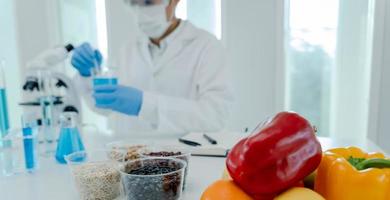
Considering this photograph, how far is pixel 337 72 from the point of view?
6.16 ft

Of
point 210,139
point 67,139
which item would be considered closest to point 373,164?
point 210,139

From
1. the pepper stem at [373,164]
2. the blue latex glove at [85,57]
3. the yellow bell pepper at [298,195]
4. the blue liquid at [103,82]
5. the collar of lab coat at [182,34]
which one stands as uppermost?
the collar of lab coat at [182,34]

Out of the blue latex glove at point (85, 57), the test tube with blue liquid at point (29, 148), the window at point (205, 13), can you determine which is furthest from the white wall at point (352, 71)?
the test tube with blue liquid at point (29, 148)

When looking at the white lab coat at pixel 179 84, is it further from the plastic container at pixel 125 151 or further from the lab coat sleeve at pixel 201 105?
the plastic container at pixel 125 151

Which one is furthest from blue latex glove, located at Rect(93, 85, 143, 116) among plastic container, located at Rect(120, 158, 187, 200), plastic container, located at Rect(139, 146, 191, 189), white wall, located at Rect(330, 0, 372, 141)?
white wall, located at Rect(330, 0, 372, 141)

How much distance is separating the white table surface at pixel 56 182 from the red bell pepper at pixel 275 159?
7.9 inches

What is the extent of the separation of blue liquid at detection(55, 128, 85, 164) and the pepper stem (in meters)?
0.64

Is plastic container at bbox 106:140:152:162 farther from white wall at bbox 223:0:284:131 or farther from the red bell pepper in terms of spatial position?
white wall at bbox 223:0:284:131

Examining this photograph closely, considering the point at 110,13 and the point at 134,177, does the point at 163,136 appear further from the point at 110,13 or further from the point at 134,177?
the point at 110,13

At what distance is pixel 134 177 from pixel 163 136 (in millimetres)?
577

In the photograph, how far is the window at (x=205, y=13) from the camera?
6.41ft

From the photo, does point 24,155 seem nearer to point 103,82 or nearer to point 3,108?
point 3,108

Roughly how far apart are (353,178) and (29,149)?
2.26 ft

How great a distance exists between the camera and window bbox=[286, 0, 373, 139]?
71.2 inches
